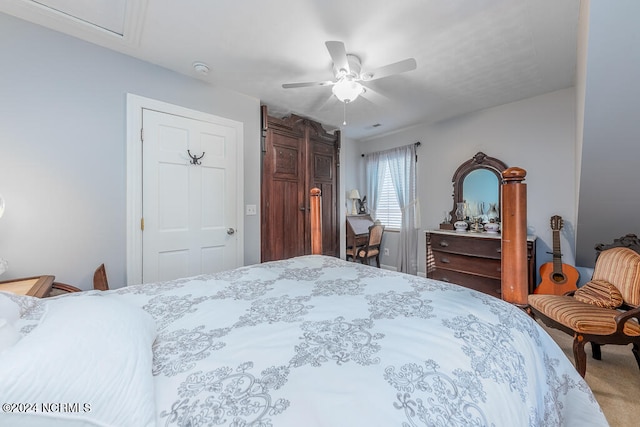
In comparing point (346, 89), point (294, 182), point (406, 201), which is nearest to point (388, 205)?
point (406, 201)

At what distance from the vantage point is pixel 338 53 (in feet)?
5.65

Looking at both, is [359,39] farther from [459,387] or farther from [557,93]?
[557,93]

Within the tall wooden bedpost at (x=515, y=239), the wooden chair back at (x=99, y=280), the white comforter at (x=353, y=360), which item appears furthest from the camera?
the wooden chair back at (x=99, y=280)

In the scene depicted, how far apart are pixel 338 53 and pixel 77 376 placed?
6.51ft

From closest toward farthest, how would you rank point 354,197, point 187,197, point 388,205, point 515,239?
point 515,239, point 187,197, point 388,205, point 354,197

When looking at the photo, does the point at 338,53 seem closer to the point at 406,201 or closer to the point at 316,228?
the point at 316,228

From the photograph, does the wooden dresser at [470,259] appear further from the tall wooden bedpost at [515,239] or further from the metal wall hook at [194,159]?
the metal wall hook at [194,159]

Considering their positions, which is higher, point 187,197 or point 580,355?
point 187,197

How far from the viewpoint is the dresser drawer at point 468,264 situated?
2.82 metres

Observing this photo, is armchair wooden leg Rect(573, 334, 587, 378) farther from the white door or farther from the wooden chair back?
the wooden chair back

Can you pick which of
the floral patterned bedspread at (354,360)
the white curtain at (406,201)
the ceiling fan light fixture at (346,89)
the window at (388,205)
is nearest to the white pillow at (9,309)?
the floral patterned bedspread at (354,360)

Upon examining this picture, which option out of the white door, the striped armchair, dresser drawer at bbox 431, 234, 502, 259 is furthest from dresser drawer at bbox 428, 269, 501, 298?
the white door

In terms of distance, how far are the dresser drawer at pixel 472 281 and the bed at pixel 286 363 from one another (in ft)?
6.16

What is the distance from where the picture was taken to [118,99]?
2.07 metres
